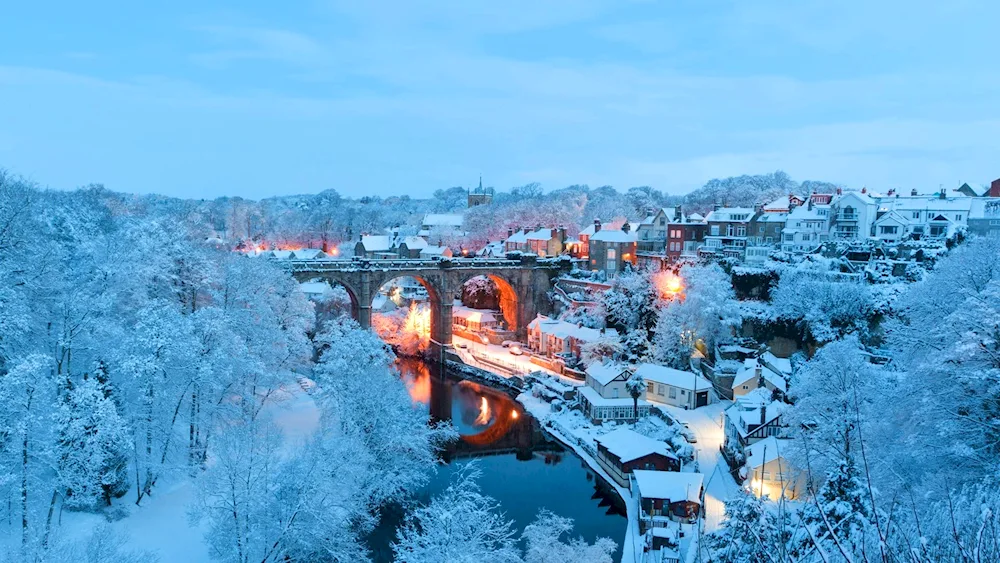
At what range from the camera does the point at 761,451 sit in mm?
21578

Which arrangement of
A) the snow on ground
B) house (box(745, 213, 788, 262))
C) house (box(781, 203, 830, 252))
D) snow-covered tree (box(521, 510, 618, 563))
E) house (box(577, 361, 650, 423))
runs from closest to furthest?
1. the snow on ground
2. snow-covered tree (box(521, 510, 618, 563))
3. house (box(577, 361, 650, 423))
4. house (box(781, 203, 830, 252))
5. house (box(745, 213, 788, 262))

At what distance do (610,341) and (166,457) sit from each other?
82.7 feet

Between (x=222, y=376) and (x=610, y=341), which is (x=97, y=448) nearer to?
(x=222, y=376)

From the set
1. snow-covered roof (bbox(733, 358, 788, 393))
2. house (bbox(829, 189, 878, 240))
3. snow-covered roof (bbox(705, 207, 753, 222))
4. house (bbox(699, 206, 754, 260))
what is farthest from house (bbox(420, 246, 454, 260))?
snow-covered roof (bbox(733, 358, 788, 393))

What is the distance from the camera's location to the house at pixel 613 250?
5150cm

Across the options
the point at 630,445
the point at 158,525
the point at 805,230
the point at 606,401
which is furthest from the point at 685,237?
the point at 158,525

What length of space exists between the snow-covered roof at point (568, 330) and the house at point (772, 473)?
55.9 feet

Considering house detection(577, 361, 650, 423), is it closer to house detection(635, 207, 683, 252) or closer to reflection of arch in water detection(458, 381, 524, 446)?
reflection of arch in water detection(458, 381, 524, 446)

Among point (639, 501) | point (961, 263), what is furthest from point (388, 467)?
point (961, 263)

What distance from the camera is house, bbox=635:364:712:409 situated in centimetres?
3150

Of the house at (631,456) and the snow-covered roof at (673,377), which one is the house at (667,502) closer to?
the house at (631,456)


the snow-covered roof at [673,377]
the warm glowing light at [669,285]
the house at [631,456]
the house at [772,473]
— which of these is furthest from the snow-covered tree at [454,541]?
the warm glowing light at [669,285]

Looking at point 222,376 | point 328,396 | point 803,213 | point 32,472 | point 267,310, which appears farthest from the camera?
point 803,213

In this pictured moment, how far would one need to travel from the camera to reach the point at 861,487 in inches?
525
